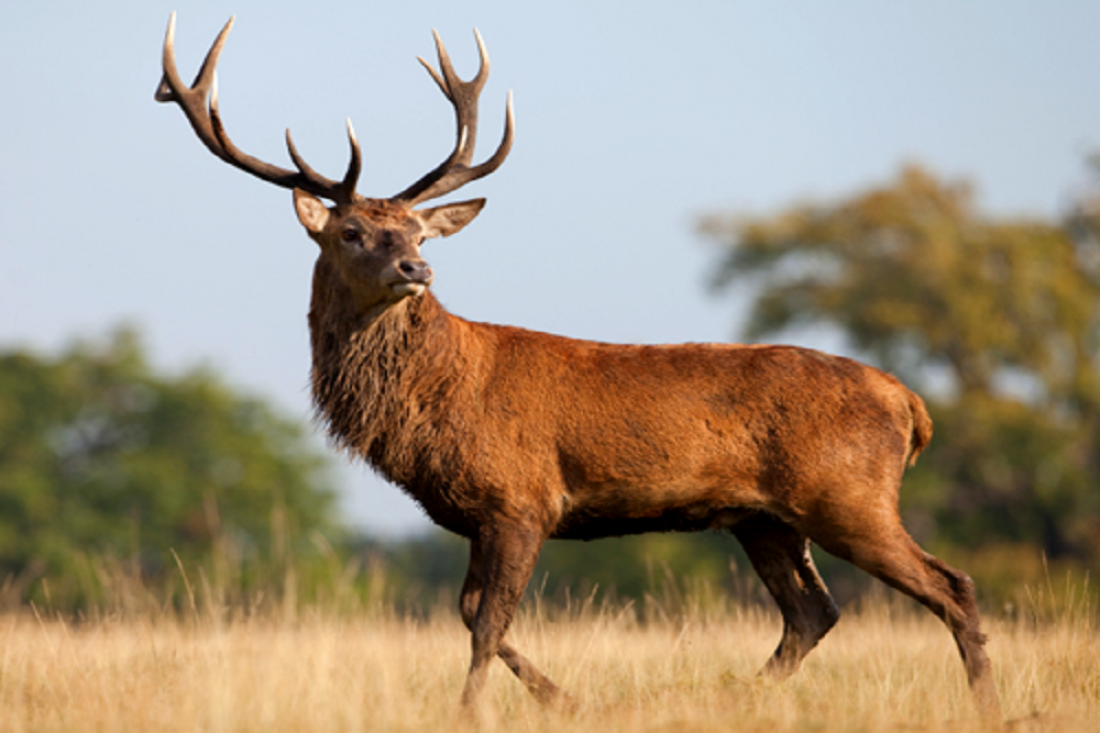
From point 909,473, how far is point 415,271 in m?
27.1

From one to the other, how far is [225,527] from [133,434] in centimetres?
603

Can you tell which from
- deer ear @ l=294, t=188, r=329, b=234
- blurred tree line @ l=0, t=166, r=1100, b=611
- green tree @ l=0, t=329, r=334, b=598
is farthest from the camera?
green tree @ l=0, t=329, r=334, b=598

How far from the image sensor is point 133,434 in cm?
4397

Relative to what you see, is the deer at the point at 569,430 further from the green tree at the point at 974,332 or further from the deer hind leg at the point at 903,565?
the green tree at the point at 974,332

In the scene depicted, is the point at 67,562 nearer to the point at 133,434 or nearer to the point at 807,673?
the point at 133,434

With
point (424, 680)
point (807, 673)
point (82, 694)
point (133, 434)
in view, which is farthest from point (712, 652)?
point (133, 434)

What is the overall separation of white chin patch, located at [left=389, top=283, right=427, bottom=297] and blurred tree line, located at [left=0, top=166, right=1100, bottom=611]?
19.4 m

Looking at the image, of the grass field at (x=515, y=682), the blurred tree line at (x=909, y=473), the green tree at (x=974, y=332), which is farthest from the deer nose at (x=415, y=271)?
the green tree at (x=974, y=332)

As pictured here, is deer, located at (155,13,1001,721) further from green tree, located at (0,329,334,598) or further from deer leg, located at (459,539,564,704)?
green tree, located at (0,329,334,598)

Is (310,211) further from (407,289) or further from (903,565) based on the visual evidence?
(903,565)

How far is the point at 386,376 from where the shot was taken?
658cm

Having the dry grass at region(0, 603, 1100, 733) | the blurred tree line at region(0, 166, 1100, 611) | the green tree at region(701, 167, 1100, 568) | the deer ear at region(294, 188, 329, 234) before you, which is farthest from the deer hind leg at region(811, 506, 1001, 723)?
the green tree at region(701, 167, 1100, 568)

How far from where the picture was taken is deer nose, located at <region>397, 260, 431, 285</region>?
20.3ft

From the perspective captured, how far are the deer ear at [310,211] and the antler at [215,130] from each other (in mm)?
156
